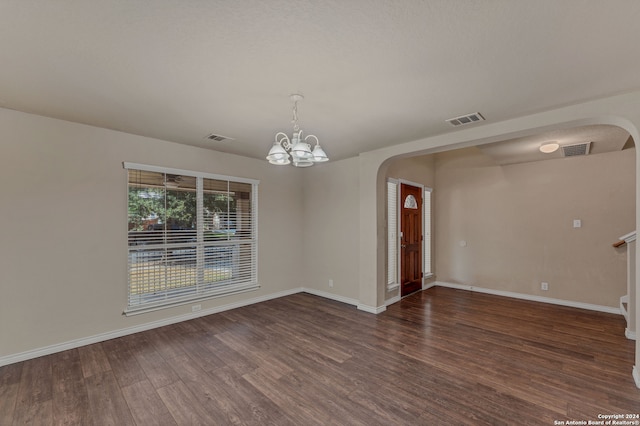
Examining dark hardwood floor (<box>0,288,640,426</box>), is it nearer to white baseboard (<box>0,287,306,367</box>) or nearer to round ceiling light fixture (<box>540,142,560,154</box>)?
white baseboard (<box>0,287,306,367</box>)

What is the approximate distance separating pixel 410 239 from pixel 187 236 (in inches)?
162

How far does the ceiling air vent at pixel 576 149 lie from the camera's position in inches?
162

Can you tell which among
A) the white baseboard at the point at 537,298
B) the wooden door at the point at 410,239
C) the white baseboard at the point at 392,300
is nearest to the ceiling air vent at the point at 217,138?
the wooden door at the point at 410,239

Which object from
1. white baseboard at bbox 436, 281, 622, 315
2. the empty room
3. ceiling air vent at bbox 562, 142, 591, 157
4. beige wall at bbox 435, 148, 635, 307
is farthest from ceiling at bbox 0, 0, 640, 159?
white baseboard at bbox 436, 281, 622, 315

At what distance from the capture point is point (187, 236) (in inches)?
167

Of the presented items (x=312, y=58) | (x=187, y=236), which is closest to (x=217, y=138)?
(x=187, y=236)

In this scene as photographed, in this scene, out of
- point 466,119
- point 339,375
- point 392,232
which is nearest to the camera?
point 339,375

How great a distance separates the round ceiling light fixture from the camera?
4.07 meters

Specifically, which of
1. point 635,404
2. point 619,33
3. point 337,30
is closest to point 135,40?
point 337,30

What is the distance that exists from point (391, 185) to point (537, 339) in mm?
3079

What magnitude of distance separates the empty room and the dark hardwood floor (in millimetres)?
29

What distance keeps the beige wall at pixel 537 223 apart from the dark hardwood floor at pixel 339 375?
88 centimetres

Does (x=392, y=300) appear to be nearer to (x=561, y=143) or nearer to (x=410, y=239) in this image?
(x=410, y=239)

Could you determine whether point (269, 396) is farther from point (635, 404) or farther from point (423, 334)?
point (635, 404)
